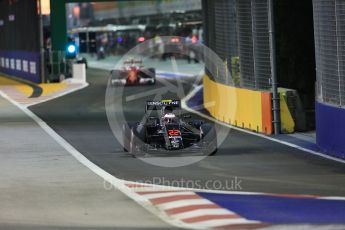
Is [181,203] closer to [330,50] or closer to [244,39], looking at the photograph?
[330,50]

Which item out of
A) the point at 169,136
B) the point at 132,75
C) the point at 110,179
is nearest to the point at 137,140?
the point at 169,136

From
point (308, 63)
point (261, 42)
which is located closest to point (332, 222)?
point (261, 42)

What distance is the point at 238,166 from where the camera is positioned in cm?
1539

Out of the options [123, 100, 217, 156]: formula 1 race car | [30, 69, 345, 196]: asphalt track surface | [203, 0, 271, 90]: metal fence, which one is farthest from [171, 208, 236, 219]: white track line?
[203, 0, 271, 90]: metal fence

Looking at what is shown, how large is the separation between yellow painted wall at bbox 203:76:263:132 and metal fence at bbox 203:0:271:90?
0.31 m

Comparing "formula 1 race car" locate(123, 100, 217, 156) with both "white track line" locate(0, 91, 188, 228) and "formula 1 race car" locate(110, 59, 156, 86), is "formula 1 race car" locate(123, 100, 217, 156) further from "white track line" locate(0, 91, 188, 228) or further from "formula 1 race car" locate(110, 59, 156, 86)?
"formula 1 race car" locate(110, 59, 156, 86)

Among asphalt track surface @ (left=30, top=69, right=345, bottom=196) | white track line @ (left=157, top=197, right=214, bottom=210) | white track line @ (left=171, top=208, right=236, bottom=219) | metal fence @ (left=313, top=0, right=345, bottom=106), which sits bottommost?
asphalt track surface @ (left=30, top=69, right=345, bottom=196)

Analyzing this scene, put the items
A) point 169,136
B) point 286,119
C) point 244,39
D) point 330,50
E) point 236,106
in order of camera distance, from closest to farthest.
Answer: point 169,136 < point 330,50 < point 286,119 < point 236,106 < point 244,39

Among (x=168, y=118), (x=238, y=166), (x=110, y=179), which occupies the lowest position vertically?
(x=238, y=166)

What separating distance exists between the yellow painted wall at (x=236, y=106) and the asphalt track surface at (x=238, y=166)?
66 centimetres

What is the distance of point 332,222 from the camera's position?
10.1 metres

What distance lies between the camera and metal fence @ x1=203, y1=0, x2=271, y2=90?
21969mm

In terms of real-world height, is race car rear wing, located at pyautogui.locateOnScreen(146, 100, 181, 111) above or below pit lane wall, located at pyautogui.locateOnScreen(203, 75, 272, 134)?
above

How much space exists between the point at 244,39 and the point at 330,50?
20.6ft
